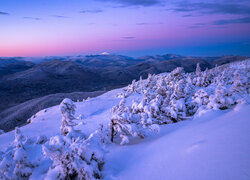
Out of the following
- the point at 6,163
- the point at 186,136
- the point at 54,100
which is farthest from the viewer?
the point at 54,100

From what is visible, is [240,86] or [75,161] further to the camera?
[240,86]

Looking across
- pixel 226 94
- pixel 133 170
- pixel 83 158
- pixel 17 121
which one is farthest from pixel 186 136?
pixel 17 121

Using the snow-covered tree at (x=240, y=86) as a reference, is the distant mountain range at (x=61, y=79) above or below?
below

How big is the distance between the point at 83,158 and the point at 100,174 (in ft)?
1.49

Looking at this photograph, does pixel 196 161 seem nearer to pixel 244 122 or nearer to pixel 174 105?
pixel 244 122

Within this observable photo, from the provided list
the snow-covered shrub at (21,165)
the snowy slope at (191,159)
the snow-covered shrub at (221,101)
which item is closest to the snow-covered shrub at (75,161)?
the snowy slope at (191,159)

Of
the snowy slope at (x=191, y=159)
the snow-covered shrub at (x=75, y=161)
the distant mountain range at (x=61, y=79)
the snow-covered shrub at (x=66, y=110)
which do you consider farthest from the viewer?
the distant mountain range at (x=61, y=79)

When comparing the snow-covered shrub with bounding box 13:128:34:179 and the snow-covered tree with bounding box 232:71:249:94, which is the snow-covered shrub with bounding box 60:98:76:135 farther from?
the snow-covered tree with bounding box 232:71:249:94

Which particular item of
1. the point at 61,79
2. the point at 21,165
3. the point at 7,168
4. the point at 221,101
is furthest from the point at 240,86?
the point at 61,79

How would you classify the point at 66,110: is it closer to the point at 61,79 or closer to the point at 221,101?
the point at 221,101

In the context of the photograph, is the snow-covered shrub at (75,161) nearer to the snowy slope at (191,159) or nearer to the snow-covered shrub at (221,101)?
the snowy slope at (191,159)

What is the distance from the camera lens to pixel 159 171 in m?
2.79

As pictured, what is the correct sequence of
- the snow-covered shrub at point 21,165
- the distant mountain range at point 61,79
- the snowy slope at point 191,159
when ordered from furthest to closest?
the distant mountain range at point 61,79 → the snow-covered shrub at point 21,165 → the snowy slope at point 191,159

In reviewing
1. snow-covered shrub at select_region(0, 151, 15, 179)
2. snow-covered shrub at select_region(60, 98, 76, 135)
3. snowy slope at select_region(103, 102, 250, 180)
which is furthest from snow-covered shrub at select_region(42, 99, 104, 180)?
snow-covered shrub at select_region(60, 98, 76, 135)
